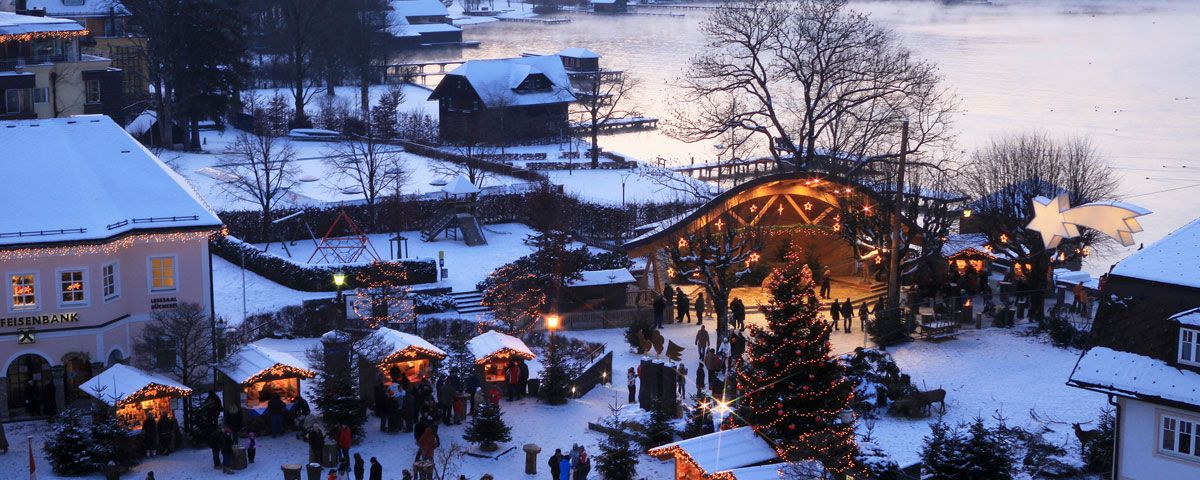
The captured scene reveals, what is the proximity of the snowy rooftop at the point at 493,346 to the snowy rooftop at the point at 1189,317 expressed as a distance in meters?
13.1

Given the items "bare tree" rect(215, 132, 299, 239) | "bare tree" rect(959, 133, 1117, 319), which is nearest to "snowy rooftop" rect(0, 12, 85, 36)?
"bare tree" rect(215, 132, 299, 239)

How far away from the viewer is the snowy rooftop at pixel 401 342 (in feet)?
97.8

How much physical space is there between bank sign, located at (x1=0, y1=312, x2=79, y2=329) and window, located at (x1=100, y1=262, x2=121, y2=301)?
86cm

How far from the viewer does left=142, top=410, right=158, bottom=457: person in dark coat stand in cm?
2664

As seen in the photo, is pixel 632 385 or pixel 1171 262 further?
pixel 632 385

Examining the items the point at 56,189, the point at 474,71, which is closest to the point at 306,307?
the point at 56,189

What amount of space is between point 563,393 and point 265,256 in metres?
14.2

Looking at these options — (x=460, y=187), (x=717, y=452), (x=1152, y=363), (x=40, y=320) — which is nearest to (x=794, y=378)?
(x=717, y=452)

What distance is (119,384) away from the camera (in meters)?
27.2

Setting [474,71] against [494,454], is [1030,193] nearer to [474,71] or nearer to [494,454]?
[494,454]

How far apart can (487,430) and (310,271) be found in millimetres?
14126

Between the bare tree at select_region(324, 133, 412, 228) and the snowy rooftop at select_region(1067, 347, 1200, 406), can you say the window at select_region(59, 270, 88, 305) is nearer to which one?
the bare tree at select_region(324, 133, 412, 228)

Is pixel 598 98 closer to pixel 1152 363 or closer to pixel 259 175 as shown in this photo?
pixel 259 175

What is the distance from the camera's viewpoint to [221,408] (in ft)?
92.9
